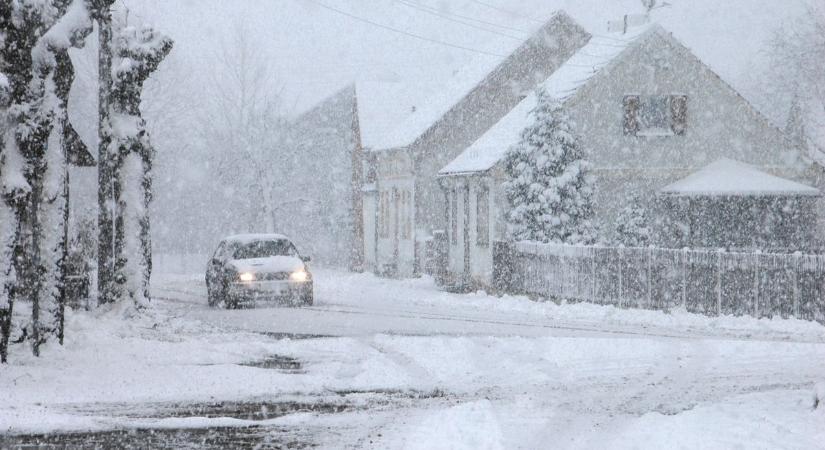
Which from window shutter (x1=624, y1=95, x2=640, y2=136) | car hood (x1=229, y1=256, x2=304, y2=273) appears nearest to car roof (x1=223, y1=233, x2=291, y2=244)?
car hood (x1=229, y1=256, x2=304, y2=273)

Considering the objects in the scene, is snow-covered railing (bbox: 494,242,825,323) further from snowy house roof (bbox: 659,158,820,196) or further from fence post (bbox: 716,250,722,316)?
snowy house roof (bbox: 659,158,820,196)

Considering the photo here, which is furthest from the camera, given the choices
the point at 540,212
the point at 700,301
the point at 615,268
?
the point at 540,212

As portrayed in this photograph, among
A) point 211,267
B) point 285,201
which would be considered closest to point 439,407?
point 211,267

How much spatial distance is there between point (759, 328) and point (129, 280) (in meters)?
11.8

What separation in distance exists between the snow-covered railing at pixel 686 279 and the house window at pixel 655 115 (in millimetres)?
8208

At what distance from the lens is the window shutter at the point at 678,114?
107 ft

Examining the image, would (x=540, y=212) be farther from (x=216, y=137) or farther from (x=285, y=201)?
(x=216, y=137)

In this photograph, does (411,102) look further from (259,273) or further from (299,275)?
(259,273)

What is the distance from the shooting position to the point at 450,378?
12.3 meters

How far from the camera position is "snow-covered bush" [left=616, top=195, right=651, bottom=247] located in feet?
95.1

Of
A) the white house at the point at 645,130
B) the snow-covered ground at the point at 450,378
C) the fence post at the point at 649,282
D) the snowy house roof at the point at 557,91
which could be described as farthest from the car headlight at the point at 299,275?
the snowy house roof at the point at 557,91

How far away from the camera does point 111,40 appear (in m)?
19.2

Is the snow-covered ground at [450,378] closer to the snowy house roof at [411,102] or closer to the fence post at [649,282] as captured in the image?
the fence post at [649,282]

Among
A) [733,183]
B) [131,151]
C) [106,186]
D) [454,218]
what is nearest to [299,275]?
[131,151]
